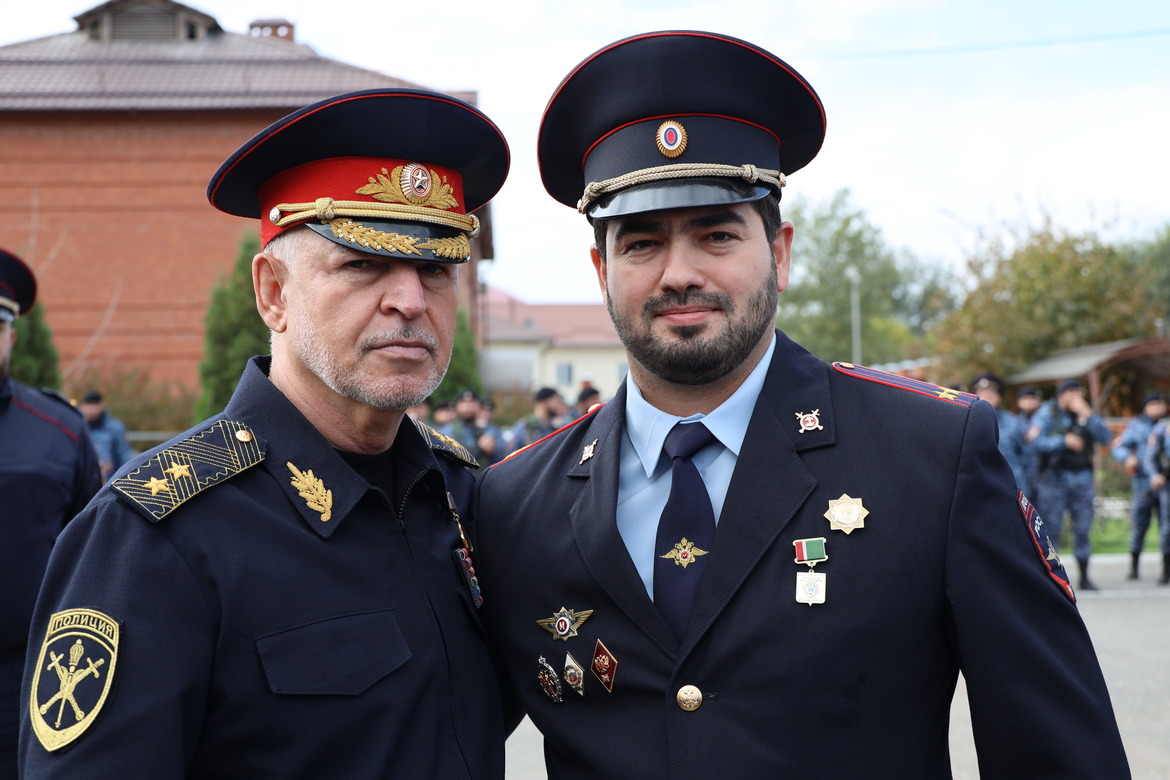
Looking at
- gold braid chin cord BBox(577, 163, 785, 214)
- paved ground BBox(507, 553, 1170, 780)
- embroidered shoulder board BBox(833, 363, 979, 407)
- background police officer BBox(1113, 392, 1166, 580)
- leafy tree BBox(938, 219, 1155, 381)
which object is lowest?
paved ground BBox(507, 553, 1170, 780)

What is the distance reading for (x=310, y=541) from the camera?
2.13 metres

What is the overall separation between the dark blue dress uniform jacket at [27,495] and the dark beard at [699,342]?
102 inches

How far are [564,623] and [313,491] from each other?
0.64 m

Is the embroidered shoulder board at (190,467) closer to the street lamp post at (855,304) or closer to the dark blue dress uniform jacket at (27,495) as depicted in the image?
the dark blue dress uniform jacket at (27,495)

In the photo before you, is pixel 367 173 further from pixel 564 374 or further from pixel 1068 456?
pixel 564 374

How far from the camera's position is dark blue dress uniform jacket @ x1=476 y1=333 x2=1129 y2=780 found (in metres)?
2.01

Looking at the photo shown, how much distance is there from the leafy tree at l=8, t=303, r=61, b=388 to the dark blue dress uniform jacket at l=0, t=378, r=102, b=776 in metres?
12.3

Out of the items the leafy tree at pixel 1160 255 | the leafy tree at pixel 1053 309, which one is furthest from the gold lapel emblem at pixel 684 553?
the leafy tree at pixel 1160 255

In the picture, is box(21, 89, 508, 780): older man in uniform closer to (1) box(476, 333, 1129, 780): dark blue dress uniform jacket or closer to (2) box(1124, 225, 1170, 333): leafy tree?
(1) box(476, 333, 1129, 780): dark blue dress uniform jacket

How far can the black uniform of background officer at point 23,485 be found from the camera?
11.7 feet

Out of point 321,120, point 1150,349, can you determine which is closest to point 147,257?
point 1150,349

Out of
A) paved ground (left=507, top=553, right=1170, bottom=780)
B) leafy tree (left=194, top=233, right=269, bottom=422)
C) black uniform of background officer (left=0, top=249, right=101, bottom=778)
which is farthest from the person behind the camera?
leafy tree (left=194, top=233, right=269, bottom=422)

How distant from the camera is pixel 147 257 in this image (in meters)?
22.9

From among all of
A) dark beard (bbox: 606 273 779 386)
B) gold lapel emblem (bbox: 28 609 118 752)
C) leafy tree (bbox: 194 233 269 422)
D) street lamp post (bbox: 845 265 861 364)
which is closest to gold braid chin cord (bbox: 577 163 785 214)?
dark beard (bbox: 606 273 779 386)
